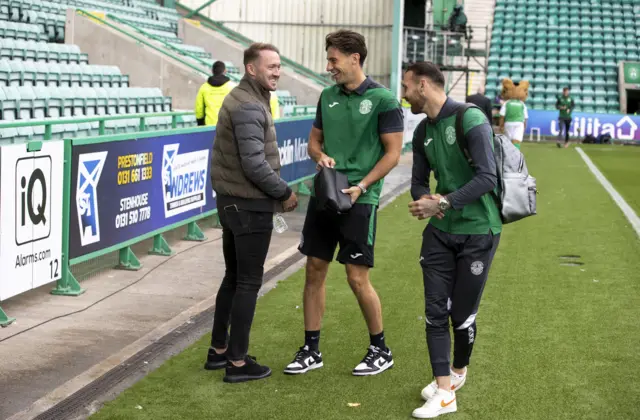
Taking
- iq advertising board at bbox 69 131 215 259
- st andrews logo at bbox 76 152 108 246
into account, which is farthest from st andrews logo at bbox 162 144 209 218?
st andrews logo at bbox 76 152 108 246

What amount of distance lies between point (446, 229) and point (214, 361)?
1.85 meters

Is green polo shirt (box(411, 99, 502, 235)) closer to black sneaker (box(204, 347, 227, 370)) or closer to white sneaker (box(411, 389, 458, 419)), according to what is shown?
white sneaker (box(411, 389, 458, 419))

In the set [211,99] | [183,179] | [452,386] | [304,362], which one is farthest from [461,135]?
[211,99]

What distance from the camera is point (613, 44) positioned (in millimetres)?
42000

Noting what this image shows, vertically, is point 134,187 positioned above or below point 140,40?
below

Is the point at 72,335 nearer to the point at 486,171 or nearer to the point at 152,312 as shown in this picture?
the point at 152,312

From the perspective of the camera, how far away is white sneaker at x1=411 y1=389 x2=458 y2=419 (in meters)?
5.59

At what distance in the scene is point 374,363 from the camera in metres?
6.47

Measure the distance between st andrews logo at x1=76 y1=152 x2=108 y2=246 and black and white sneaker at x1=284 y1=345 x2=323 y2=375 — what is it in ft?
9.87

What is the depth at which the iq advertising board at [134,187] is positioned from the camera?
28.7ft

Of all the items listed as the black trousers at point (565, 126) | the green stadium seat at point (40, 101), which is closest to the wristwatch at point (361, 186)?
the green stadium seat at point (40, 101)

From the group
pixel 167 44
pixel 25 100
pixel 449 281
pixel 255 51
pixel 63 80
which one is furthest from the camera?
pixel 167 44

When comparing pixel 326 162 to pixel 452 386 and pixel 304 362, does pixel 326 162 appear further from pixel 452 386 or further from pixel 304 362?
pixel 452 386

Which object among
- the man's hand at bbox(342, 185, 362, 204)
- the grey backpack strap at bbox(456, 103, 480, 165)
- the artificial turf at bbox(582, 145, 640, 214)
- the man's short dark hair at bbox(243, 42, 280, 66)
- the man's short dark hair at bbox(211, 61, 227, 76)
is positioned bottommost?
the artificial turf at bbox(582, 145, 640, 214)
